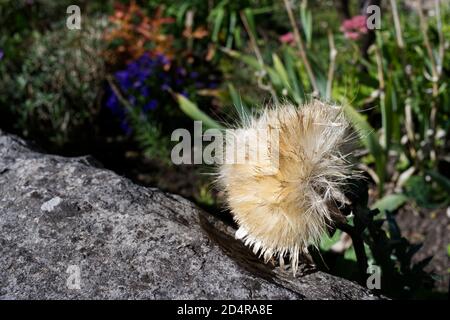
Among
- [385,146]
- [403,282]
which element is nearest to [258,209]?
[403,282]

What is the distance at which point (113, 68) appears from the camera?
521cm

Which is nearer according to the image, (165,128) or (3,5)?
(165,128)

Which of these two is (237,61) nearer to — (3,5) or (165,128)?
(165,128)

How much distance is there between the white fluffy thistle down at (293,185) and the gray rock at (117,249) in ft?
0.31

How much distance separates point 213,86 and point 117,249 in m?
3.90

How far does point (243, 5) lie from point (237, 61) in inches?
39.0

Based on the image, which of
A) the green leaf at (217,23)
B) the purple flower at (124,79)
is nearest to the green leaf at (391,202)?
the purple flower at (124,79)

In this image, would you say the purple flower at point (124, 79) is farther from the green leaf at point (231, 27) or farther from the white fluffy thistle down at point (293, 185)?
the white fluffy thistle down at point (293, 185)

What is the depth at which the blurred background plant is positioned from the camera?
353 centimetres

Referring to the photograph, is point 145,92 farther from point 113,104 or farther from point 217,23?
point 217,23

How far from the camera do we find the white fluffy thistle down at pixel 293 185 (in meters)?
1.12

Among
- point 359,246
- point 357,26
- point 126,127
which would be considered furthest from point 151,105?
point 359,246

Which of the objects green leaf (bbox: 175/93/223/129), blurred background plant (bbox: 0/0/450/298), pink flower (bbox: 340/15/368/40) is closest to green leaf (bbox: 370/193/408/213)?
blurred background plant (bbox: 0/0/450/298)

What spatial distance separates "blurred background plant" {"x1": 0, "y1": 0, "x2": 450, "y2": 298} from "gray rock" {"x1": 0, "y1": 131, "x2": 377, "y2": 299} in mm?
1131
